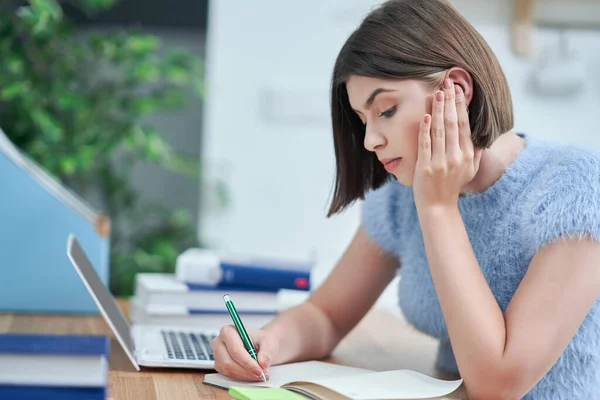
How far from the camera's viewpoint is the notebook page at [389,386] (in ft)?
2.96

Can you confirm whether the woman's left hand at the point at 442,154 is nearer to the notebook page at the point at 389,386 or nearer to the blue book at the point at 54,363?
the notebook page at the point at 389,386

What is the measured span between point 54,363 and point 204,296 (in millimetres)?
711

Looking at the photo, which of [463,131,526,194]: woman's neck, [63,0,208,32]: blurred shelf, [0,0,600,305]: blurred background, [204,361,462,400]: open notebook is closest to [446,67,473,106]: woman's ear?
[463,131,526,194]: woman's neck

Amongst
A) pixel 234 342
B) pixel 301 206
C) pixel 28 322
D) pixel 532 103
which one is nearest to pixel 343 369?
pixel 234 342

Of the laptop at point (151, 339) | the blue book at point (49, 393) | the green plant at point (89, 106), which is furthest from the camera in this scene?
the green plant at point (89, 106)

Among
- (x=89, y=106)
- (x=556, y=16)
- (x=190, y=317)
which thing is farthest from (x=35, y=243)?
(x=556, y=16)

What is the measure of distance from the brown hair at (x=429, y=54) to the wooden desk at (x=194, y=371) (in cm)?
39

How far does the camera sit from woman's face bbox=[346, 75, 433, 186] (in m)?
1.08

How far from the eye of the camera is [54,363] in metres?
0.77

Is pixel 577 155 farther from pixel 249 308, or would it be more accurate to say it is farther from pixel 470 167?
pixel 249 308

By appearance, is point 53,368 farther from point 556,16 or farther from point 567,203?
point 556,16

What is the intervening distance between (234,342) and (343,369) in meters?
0.18

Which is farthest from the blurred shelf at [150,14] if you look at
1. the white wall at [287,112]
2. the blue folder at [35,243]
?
the blue folder at [35,243]

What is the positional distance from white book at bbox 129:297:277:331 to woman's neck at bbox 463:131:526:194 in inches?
19.1
